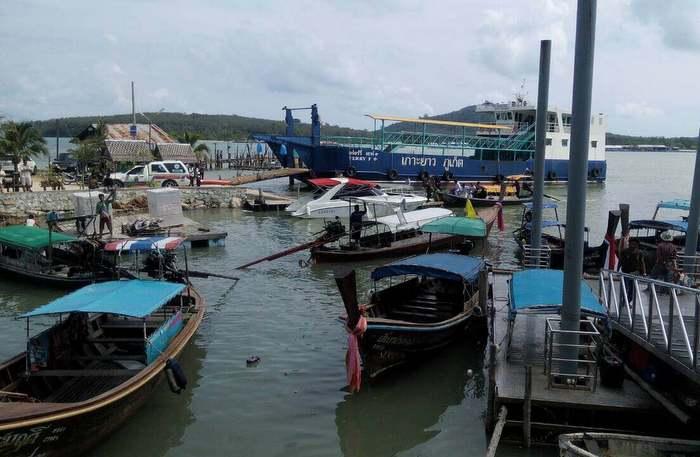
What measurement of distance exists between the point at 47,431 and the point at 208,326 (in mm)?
6327

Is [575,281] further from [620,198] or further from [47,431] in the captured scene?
[620,198]

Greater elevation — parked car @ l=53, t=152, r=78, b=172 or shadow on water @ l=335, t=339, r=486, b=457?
parked car @ l=53, t=152, r=78, b=172

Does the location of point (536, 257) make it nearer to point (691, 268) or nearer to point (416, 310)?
point (691, 268)

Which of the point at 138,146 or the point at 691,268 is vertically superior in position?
the point at 138,146

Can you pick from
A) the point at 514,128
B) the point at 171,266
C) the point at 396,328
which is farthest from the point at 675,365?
the point at 514,128

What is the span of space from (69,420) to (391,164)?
35199 millimetres

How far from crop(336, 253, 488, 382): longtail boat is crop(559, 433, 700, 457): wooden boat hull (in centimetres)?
344

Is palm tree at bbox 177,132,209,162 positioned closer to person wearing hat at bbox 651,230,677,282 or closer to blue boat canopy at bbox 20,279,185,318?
blue boat canopy at bbox 20,279,185,318

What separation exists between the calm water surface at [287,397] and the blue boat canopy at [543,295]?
1.87 meters

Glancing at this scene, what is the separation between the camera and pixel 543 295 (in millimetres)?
8766

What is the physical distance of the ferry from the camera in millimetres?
40688

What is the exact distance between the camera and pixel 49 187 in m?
31.8

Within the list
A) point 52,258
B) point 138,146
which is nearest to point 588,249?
point 52,258

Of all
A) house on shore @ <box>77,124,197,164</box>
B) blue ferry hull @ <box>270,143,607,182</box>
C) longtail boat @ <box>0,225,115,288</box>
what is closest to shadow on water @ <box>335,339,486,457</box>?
longtail boat @ <box>0,225,115,288</box>
